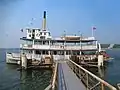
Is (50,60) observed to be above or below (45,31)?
below

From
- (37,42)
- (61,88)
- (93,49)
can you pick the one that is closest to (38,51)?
(37,42)

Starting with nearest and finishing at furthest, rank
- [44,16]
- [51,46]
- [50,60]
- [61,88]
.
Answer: [61,88] < [50,60] < [51,46] < [44,16]

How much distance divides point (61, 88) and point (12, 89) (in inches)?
682

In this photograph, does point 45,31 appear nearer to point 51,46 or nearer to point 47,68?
point 51,46

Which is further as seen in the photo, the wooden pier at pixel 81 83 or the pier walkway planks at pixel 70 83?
the pier walkway planks at pixel 70 83

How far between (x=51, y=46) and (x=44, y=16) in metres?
13.7

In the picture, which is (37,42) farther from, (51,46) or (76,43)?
(76,43)

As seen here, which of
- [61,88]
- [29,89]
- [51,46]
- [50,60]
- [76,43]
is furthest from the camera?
[76,43]

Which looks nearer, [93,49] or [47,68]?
[47,68]

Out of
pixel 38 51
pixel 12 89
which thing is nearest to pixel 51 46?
pixel 38 51

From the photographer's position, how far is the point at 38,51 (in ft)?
164

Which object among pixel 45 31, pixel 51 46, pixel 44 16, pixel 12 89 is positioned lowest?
pixel 12 89

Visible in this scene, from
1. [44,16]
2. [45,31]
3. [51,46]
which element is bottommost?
[51,46]

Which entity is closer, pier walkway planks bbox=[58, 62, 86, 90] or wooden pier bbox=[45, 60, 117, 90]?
wooden pier bbox=[45, 60, 117, 90]
